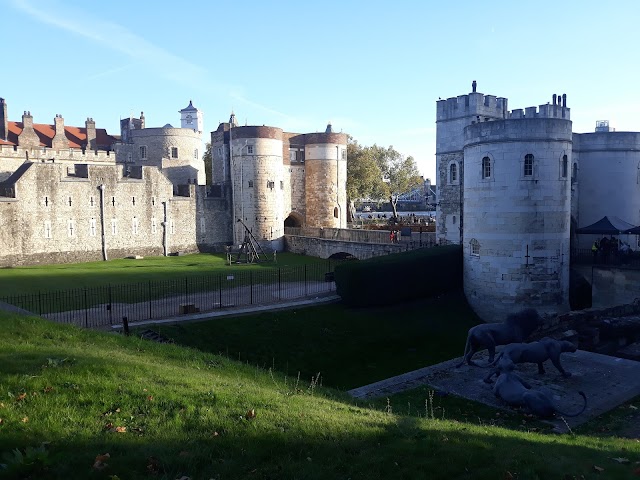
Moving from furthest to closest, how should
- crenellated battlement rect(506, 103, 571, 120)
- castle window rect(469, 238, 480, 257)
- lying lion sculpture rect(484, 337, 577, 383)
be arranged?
1. crenellated battlement rect(506, 103, 571, 120)
2. castle window rect(469, 238, 480, 257)
3. lying lion sculpture rect(484, 337, 577, 383)

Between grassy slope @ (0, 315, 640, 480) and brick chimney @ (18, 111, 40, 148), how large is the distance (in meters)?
51.5

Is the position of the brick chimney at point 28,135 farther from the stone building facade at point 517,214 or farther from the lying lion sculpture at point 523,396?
the lying lion sculpture at point 523,396

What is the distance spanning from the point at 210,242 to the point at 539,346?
35.8 metres

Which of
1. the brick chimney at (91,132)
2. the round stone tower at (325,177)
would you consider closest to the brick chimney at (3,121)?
the brick chimney at (91,132)

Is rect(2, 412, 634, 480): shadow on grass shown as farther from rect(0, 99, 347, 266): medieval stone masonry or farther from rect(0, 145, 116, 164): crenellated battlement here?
rect(0, 145, 116, 164): crenellated battlement

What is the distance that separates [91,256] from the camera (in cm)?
4000

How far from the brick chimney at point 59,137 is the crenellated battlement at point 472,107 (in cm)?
4132

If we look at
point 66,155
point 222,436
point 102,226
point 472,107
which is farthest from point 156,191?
point 222,436

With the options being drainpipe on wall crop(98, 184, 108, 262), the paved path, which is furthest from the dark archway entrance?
the paved path

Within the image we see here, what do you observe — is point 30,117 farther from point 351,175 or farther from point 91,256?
point 351,175

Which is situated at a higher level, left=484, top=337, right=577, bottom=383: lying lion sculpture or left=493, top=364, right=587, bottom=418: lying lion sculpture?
left=484, top=337, right=577, bottom=383: lying lion sculpture

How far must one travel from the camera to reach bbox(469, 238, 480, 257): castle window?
27086mm

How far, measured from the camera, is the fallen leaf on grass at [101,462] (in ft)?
20.3

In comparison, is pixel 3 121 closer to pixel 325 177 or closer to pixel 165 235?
pixel 165 235
